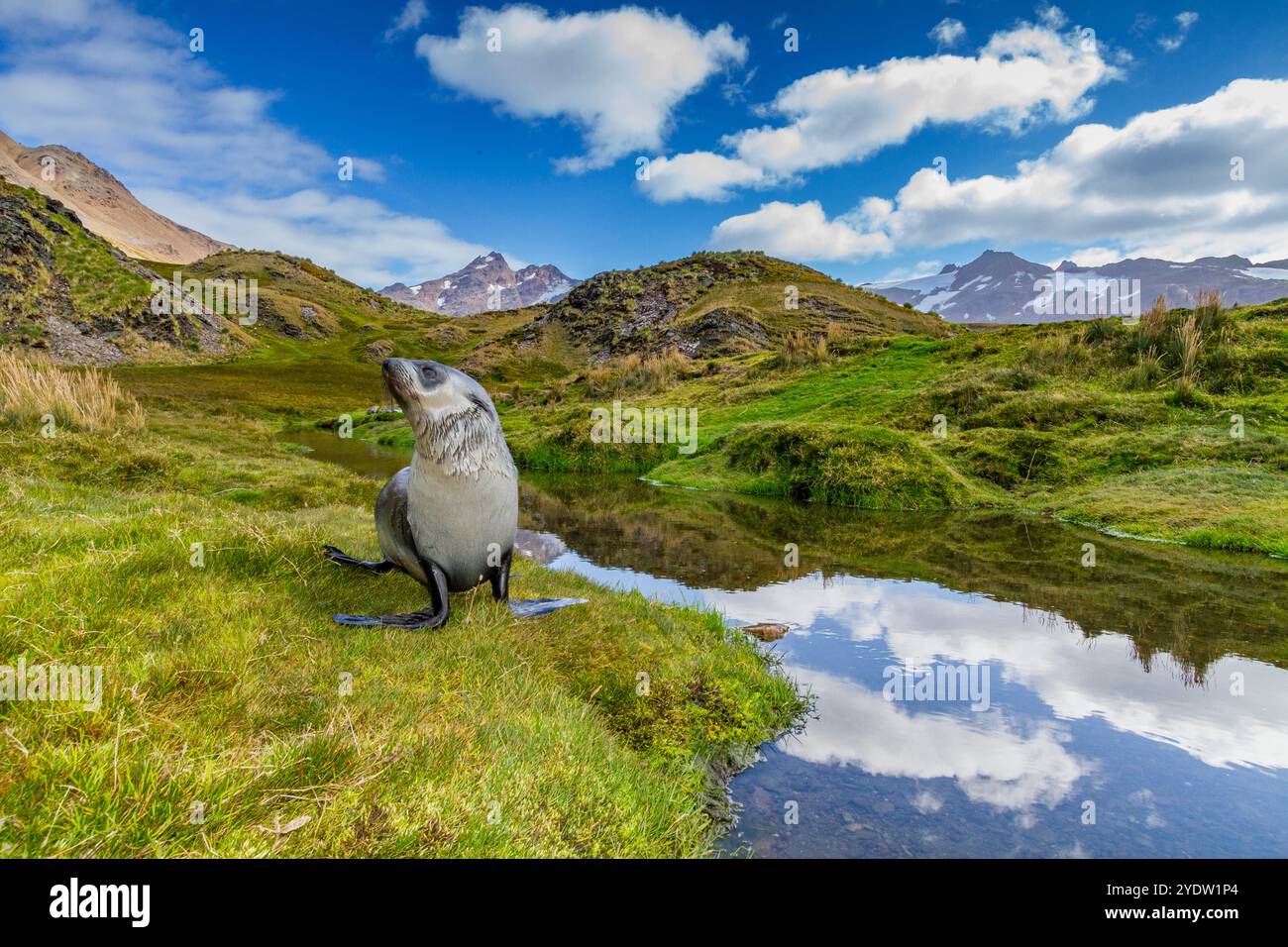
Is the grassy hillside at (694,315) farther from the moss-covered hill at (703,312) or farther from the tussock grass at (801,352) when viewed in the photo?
the tussock grass at (801,352)

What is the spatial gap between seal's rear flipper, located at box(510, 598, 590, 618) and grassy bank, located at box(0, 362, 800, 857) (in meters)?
0.12

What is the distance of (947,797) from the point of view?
3.81m

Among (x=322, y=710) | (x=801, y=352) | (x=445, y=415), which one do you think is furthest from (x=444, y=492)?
(x=801, y=352)

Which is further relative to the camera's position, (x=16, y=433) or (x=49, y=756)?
(x=16, y=433)

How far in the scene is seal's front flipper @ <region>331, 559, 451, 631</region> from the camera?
446 centimetres

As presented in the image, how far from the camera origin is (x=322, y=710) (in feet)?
9.86

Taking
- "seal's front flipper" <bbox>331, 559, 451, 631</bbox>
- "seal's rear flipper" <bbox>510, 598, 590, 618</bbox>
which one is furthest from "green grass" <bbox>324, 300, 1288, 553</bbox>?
"seal's front flipper" <bbox>331, 559, 451, 631</bbox>

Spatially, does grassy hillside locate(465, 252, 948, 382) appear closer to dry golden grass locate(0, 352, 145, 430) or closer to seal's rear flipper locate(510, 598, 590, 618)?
dry golden grass locate(0, 352, 145, 430)

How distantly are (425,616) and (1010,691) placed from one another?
5157 mm

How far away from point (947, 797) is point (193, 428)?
29.5 metres

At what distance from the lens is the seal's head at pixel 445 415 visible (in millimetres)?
4453

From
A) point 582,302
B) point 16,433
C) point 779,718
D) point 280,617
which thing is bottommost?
point 779,718
